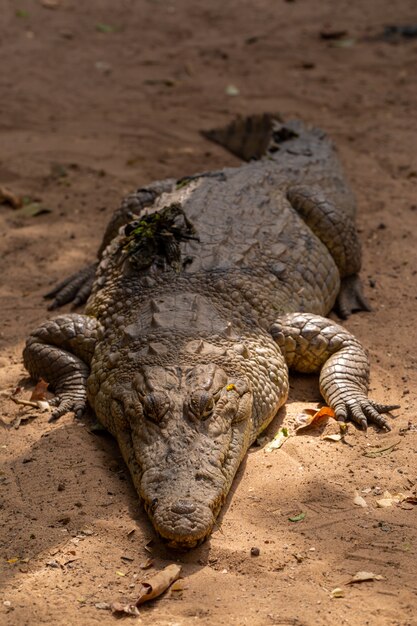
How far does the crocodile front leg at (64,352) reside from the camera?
5.23 meters

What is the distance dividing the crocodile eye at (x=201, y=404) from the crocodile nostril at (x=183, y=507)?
53 cm

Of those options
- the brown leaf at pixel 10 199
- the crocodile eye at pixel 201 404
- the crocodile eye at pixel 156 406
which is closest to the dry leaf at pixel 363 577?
the crocodile eye at pixel 201 404

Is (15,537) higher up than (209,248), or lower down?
lower down

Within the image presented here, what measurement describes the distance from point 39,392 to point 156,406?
4.04 ft

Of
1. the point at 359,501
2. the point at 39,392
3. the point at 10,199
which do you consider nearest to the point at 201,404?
the point at 359,501

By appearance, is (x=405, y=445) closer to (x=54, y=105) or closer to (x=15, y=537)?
(x=15, y=537)

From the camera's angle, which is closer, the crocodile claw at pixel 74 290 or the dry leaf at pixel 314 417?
the dry leaf at pixel 314 417

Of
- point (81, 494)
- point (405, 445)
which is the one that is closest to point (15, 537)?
point (81, 494)

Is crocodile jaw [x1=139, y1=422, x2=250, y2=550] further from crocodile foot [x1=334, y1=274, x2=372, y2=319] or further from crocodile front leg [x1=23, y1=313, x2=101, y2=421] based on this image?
crocodile foot [x1=334, y1=274, x2=372, y2=319]

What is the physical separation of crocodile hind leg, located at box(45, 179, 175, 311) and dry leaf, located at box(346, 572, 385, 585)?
3269 mm

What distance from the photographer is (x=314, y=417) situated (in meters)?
4.82

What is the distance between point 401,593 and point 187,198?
131 inches

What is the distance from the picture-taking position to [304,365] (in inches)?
212

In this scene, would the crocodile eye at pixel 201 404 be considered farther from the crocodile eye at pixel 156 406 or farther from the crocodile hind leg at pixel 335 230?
the crocodile hind leg at pixel 335 230
